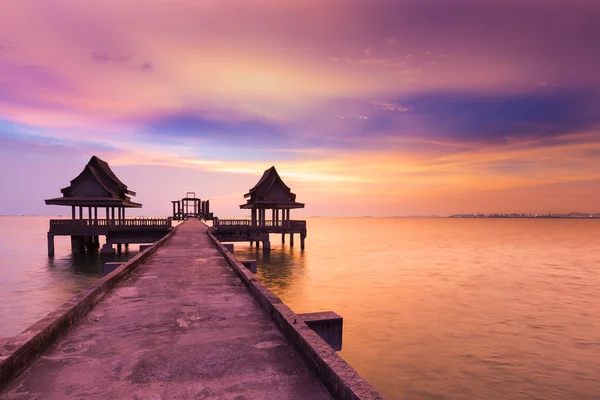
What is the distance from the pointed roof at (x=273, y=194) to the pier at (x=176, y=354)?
27098mm

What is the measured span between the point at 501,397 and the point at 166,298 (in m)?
7.85

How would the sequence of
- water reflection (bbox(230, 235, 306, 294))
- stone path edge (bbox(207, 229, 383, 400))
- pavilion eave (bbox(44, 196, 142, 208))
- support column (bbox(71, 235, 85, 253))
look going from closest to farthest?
stone path edge (bbox(207, 229, 383, 400)) < water reflection (bbox(230, 235, 306, 294)) < pavilion eave (bbox(44, 196, 142, 208)) < support column (bbox(71, 235, 85, 253))

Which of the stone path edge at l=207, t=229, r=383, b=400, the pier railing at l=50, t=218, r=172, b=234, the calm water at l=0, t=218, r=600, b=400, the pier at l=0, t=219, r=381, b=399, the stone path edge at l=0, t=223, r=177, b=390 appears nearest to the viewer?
the stone path edge at l=207, t=229, r=383, b=400

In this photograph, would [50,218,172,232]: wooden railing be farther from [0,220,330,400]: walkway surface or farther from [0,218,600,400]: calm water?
[0,220,330,400]: walkway surface

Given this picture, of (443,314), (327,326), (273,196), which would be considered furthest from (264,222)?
(327,326)

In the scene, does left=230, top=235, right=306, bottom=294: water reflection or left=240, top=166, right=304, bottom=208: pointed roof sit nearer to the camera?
left=230, top=235, right=306, bottom=294: water reflection

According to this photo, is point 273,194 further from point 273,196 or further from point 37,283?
point 37,283

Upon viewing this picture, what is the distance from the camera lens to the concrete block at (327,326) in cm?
581

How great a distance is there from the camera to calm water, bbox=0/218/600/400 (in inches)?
356

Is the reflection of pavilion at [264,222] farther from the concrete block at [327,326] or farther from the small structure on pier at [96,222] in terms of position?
the concrete block at [327,326]

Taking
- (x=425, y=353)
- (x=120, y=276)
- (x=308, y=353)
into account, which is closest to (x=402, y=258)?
(x=425, y=353)

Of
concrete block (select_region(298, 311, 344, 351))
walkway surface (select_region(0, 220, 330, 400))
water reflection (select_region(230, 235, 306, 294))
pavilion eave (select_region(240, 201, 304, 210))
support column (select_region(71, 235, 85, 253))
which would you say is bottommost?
water reflection (select_region(230, 235, 306, 294))

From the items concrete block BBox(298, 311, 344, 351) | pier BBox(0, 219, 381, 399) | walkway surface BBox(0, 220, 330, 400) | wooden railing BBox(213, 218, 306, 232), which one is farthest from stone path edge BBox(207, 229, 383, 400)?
wooden railing BBox(213, 218, 306, 232)

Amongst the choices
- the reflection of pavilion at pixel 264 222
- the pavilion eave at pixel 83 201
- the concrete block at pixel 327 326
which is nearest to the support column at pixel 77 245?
the pavilion eave at pixel 83 201
